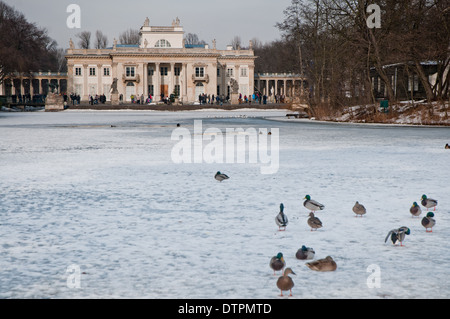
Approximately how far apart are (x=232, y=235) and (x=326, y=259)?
141 centimetres

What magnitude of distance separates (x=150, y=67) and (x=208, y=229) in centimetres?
8726

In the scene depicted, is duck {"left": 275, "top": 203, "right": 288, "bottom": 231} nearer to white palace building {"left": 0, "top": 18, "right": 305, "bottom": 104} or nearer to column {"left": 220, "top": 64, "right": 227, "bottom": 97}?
white palace building {"left": 0, "top": 18, "right": 305, "bottom": 104}

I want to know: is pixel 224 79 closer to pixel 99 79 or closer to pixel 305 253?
pixel 99 79

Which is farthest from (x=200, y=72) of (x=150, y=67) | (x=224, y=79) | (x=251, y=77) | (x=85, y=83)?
(x=85, y=83)

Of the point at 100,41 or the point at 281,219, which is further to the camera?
the point at 100,41

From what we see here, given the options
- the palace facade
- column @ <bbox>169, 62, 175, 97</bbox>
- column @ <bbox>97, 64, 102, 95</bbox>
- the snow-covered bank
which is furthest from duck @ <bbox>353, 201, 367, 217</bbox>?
column @ <bbox>97, 64, 102, 95</bbox>

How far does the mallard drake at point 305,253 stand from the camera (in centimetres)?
479

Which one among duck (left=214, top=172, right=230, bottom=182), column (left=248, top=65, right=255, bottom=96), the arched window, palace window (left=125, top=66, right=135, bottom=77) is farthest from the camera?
column (left=248, top=65, right=255, bottom=96)

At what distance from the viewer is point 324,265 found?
4582 mm

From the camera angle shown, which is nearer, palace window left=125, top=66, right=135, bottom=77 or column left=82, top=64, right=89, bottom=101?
palace window left=125, top=66, right=135, bottom=77

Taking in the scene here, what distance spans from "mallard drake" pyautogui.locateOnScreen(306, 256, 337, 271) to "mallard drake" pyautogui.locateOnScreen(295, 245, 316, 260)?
0.60 ft

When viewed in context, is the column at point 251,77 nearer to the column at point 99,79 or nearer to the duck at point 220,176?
the column at point 99,79

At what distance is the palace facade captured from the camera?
289 ft
